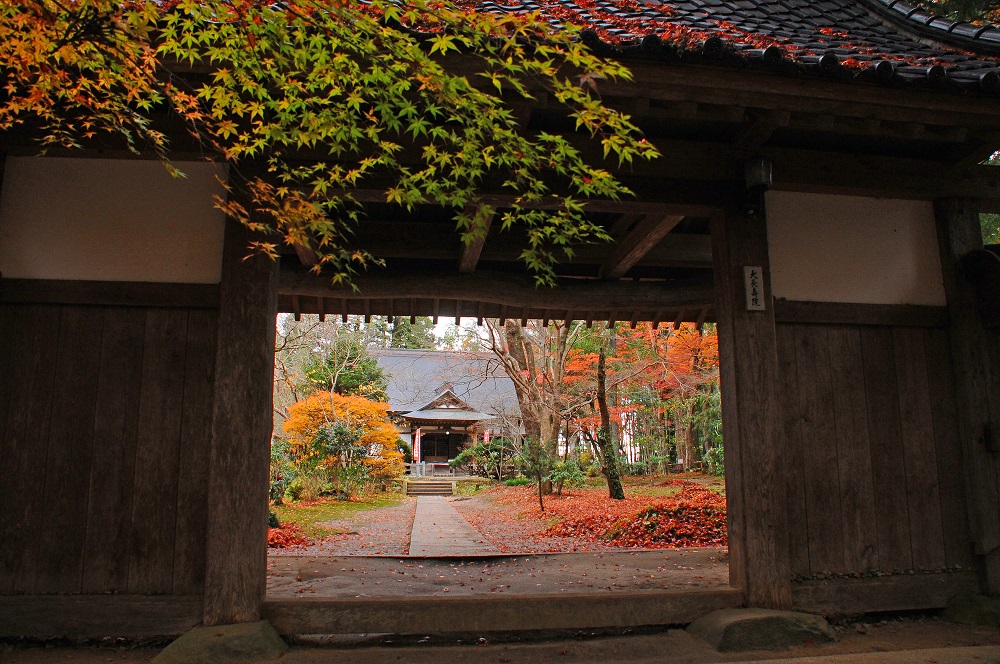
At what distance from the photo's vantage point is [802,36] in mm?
4160

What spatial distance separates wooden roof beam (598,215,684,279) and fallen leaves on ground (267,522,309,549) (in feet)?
18.4

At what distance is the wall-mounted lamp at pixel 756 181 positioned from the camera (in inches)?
158

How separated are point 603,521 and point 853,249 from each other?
7.11 m

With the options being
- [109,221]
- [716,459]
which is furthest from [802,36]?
[716,459]

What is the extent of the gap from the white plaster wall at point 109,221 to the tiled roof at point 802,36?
2.08 metres

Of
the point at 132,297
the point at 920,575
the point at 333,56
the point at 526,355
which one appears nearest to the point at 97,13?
the point at 333,56

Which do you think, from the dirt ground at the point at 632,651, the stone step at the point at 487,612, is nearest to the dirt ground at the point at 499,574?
the stone step at the point at 487,612

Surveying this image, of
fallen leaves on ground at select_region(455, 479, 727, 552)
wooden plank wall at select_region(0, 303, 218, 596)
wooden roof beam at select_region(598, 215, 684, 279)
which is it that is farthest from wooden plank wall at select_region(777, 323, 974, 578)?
fallen leaves on ground at select_region(455, 479, 727, 552)

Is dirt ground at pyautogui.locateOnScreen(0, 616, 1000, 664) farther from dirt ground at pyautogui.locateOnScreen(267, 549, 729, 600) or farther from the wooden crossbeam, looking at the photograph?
the wooden crossbeam

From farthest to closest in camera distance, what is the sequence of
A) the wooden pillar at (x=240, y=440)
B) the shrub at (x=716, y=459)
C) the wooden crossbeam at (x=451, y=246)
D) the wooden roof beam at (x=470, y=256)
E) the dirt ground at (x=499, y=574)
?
the shrub at (x=716, y=459) → the wooden crossbeam at (x=451, y=246) → the dirt ground at (x=499, y=574) → the wooden roof beam at (x=470, y=256) → the wooden pillar at (x=240, y=440)

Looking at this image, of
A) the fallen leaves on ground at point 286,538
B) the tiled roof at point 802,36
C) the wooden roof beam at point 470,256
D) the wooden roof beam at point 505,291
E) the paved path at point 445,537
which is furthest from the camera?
the fallen leaves on ground at point 286,538

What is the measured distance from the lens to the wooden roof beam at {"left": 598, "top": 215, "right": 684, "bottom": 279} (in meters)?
4.89

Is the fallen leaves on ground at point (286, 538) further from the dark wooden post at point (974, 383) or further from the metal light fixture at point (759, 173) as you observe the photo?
the dark wooden post at point (974, 383)

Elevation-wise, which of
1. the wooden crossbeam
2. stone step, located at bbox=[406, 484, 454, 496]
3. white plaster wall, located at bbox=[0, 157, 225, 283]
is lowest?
stone step, located at bbox=[406, 484, 454, 496]
